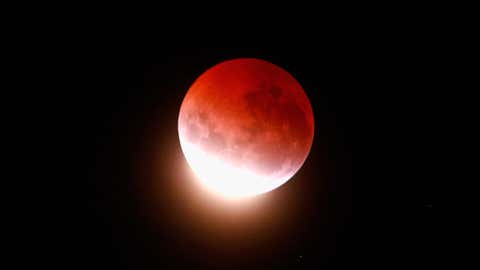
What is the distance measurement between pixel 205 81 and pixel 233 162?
45.3 inches

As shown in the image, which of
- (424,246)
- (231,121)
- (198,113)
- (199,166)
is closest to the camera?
(231,121)

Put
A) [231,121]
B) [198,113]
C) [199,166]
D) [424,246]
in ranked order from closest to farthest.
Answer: [231,121], [198,113], [199,166], [424,246]

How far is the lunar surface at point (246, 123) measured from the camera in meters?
3.63

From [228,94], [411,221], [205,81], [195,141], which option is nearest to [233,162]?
[195,141]

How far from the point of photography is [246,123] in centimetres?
361

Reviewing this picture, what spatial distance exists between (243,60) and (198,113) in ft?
3.09

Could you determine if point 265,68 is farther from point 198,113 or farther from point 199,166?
point 199,166

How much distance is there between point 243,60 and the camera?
157 inches

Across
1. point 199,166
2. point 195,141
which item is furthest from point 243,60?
point 199,166

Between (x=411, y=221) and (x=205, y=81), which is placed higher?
(x=411, y=221)

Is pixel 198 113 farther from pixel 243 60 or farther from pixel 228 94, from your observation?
pixel 243 60

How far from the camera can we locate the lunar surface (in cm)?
363

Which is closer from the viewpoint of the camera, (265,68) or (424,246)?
(265,68)

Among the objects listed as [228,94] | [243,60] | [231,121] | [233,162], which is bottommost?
[233,162]
